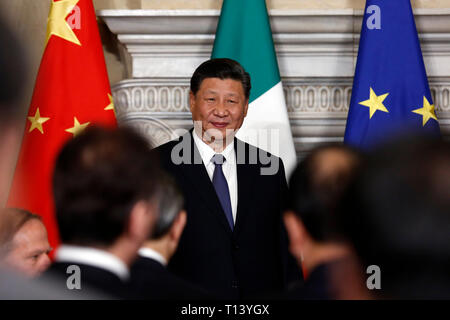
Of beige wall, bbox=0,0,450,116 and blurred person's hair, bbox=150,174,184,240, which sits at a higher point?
beige wall, bbox=0,0,450,116

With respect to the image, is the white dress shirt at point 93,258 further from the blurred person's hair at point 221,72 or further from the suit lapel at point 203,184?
the blurred person's hair at point 221,72

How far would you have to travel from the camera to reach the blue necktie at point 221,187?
259 cm

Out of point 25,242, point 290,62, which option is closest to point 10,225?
point 25,242

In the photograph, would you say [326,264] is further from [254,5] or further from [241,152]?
[254,5]

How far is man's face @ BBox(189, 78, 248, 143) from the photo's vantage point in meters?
2.74

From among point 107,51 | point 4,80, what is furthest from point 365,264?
point 107,51

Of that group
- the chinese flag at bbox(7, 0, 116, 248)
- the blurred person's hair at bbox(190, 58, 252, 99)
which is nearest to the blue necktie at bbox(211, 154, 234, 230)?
the blurred person's hair at bbox(190, 58, 252, 99)

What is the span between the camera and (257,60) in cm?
345

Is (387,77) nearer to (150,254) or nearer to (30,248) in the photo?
(30,248)

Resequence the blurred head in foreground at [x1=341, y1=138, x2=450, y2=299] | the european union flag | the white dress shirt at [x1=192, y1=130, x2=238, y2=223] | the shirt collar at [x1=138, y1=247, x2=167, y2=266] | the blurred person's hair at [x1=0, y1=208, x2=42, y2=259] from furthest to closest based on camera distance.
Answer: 1. the european union flag
2. the white dress shirt at [x1=192, y1=130, x2=238, y2=223]
3. the blurred person's hair at [x1=0, y1=208, x2=42, y2=259]
4. the shirt collar at [x1=138, y1=247, x2=167, y2=266]
5. the blurred head in foreground at [x1=341, y1=138, x2=450, y2=299]

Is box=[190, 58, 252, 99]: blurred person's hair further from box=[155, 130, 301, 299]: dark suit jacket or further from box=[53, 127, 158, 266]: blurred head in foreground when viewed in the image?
box=[53, 127, 158, 266]: blurred head in foreground

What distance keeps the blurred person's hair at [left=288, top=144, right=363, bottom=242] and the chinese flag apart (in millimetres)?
2063

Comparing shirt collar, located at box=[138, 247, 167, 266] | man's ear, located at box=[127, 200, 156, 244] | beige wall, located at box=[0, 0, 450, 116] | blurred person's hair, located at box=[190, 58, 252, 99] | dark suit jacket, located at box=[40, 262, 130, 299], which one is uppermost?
beige wall, located at box=[0, 0, 450, 116]

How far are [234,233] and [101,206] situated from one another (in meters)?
1.43
